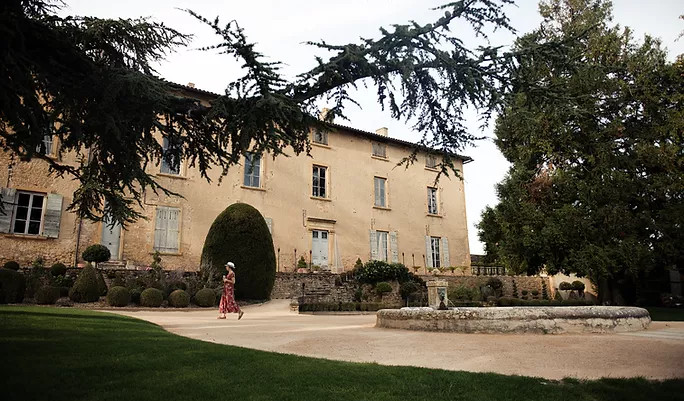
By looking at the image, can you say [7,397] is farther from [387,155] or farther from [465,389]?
[387,155]

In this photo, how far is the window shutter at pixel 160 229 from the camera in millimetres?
17031

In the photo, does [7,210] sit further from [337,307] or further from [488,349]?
[488,349]

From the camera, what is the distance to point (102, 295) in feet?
42.1

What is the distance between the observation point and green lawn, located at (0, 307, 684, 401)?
3400 mm

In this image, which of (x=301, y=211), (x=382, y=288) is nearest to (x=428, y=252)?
(x=382, y=288)

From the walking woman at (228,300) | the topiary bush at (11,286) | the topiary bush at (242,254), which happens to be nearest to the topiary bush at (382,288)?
the topiary bush at (242,254)

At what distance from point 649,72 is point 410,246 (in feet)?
40.5

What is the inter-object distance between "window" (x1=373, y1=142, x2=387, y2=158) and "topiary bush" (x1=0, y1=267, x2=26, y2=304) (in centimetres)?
1631

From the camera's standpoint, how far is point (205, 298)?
13.6 meters

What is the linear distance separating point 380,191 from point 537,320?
15.9 meters

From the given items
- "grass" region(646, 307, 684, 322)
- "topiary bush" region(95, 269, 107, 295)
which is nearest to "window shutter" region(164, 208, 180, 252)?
"topiary bush" region(95, 269, 107, 295)

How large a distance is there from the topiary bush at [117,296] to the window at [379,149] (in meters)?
14.4

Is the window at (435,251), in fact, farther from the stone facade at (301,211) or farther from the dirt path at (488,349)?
the dirt path at (488,349)

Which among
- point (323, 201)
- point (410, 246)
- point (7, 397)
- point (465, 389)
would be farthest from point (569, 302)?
point (7, 397)
